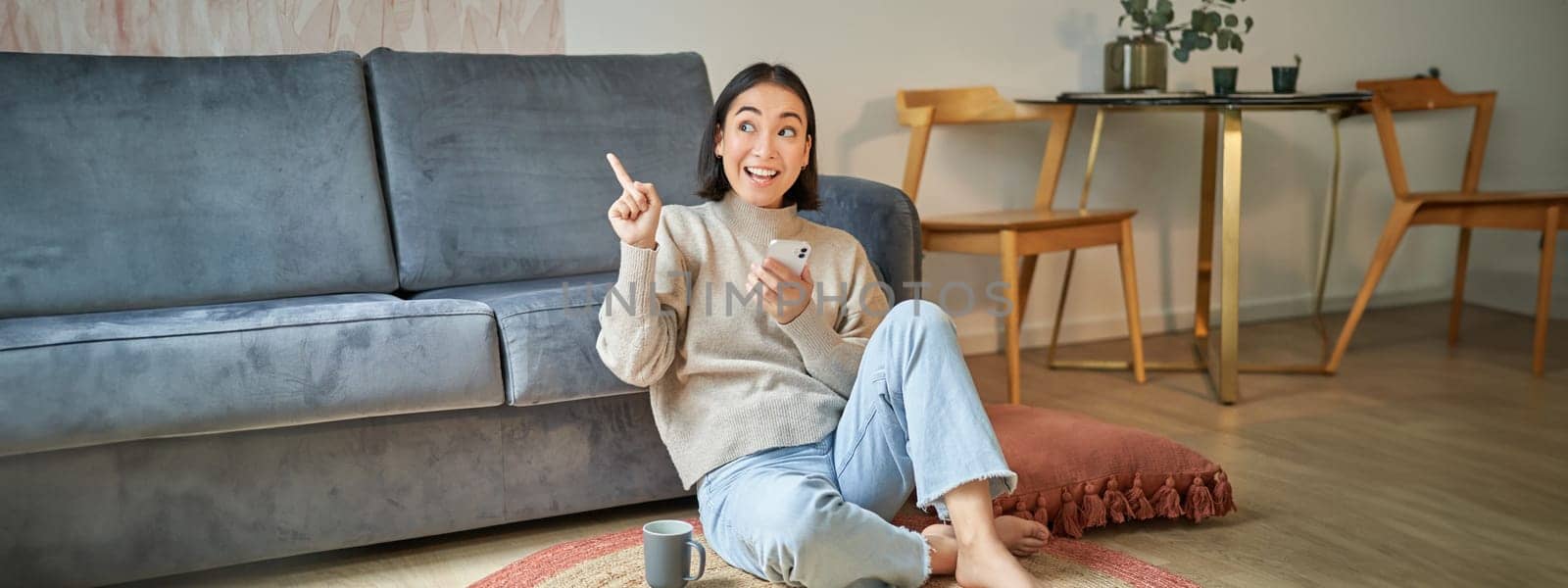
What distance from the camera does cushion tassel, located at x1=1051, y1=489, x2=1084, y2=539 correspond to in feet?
6.64

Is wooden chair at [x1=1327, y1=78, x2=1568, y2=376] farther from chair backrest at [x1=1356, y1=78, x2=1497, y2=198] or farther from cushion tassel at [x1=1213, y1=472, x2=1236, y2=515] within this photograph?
cushion tassel at [x1=1213, y1=472, x2=1236, y2=515]

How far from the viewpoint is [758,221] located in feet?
6.14

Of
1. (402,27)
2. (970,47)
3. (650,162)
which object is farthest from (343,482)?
(970,47)

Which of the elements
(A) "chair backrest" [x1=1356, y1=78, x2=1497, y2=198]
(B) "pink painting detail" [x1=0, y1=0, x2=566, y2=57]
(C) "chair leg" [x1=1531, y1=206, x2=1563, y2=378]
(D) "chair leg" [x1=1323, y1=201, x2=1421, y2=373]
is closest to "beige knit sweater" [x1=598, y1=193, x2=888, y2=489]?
(B) "pink painting detail" [x1=0, y1=0, x2=566, y2=57]

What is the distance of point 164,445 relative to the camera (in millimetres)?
1816

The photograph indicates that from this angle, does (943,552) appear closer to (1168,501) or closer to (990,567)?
(990,567)

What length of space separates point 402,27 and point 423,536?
116 centimetres

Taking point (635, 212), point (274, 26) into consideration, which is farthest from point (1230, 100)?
point (274, 26)

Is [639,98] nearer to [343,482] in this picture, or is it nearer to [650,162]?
[650,162]

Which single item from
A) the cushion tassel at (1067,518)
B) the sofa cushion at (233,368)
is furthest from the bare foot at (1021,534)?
the sofa cushion at (233,368)

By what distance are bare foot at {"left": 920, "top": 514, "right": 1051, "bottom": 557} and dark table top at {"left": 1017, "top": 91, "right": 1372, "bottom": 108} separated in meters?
1.31

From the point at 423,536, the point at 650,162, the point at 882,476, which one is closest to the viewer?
the point at 882,476

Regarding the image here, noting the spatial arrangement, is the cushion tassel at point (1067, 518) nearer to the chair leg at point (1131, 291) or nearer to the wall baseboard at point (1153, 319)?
the chair leg at point (1131, 291)

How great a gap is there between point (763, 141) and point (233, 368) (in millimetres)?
759
